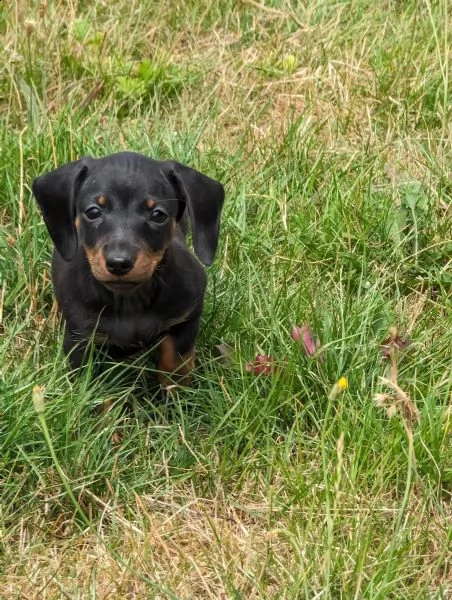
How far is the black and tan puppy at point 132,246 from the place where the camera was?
3.50 metres

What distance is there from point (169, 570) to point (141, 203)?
1138mm

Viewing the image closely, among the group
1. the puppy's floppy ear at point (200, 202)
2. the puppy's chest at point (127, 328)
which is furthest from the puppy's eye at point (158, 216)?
the puppy's chest at point (127, 328)

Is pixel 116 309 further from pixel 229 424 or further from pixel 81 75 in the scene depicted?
pixel 81 75

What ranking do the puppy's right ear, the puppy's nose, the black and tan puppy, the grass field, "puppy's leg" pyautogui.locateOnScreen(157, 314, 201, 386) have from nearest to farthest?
1. the grass field
2. the puppy's nose
3. the black and tan puppy
4. the puppy's right ear
5. "puppy's leg" pyautogui.locateOnScreen(157, 314, 201, 386)

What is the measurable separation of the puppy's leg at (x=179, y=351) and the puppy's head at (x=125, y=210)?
0.25 metres

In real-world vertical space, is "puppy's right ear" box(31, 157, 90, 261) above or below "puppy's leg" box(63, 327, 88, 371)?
above

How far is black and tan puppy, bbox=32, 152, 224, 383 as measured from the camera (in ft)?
11.5

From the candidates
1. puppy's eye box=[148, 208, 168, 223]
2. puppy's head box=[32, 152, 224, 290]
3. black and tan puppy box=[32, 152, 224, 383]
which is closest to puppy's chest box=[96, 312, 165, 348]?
black and tan puppy box=[32, 152, 224, 383]

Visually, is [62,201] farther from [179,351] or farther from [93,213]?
[179,351]

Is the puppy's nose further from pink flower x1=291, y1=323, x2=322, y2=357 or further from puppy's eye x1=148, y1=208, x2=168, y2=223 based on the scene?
pink flower x1=291, y1=323, x2=322, y2=357

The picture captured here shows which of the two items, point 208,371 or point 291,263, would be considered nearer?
point 208,371

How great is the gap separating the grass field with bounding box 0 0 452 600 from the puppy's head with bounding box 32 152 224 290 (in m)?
0.39

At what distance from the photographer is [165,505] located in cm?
339

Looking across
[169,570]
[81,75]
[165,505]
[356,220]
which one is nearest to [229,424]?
[165,505]
